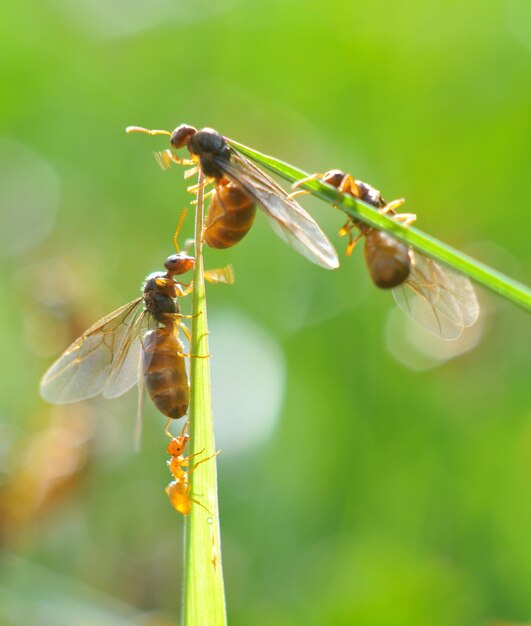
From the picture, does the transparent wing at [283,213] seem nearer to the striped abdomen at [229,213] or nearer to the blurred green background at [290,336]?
the striped abdomen at [229,213]

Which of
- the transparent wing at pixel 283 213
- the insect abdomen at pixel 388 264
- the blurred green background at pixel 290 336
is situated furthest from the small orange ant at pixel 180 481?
the blurred green background at pixel 290 336

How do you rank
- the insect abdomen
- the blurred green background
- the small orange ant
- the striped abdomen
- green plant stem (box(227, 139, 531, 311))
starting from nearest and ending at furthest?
green plant stem (box(227, 139, 531, 311)), the small orange ant, the insect abdomen, the striped abdomen, the blurred green background

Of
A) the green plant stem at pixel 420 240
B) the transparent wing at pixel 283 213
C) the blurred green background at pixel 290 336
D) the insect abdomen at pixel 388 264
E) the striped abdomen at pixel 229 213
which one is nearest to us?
the green plant stem at pixel 420 240

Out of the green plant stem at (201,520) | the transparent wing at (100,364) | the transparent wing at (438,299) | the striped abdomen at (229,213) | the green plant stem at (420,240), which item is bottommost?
the green plant stem at (201,520)

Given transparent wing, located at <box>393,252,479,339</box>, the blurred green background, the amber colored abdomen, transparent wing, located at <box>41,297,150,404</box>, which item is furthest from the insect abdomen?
the blurred green background

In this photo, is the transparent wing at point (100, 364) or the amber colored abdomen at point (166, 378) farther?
the transparent wing at point (100, 364)

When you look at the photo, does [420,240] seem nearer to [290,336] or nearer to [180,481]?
[180,481]

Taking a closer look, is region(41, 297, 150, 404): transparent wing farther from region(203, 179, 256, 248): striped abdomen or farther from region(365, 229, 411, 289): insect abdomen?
region(365, 229, 411, 289): insect abdomen
